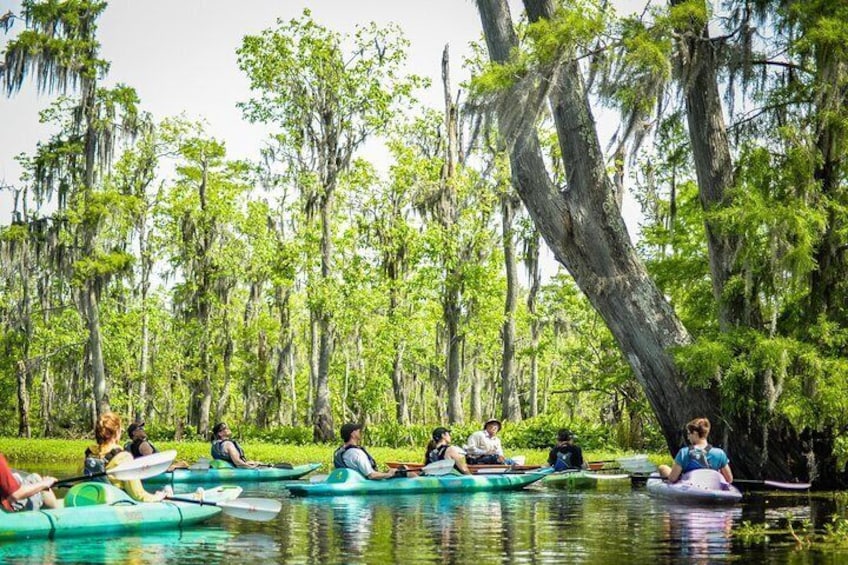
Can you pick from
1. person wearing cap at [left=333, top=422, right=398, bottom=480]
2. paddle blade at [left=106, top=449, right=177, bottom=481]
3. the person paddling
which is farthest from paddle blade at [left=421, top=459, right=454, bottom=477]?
the person paddling

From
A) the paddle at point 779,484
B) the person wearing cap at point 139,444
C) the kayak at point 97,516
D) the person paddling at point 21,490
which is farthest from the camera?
the person wearing cap at point 139,444

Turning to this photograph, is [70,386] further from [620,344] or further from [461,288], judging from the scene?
[620,344]

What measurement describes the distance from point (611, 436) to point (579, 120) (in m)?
17.2

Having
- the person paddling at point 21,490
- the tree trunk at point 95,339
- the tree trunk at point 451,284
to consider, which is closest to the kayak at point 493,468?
the person paddling at point 21,490

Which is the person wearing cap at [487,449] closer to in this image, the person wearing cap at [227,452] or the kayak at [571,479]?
the kayak at [571,479]

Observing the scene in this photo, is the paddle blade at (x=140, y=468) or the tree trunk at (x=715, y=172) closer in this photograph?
the paddle blade at (x=140, y=468)

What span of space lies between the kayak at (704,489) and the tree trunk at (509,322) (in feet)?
70.2

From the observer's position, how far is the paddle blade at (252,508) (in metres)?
12.0

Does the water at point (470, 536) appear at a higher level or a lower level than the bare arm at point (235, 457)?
lower

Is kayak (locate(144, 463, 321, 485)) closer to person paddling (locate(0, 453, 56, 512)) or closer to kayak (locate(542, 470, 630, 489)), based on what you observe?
kayak (locate(542, 470, 630, 489))

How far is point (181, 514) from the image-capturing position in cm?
1170

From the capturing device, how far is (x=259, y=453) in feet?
95.3

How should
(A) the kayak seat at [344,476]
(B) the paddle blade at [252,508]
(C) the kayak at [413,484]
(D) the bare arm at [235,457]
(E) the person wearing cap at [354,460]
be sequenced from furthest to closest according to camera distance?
(D) the bare arm at [235,457] → (E) the person wearing cap at [354,460] → (A) the kayak seat at [344,476] → (C) the kayak at [413,484] → (B) the paddle blade at [252,508]

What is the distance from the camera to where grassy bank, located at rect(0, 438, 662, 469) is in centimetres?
2695
